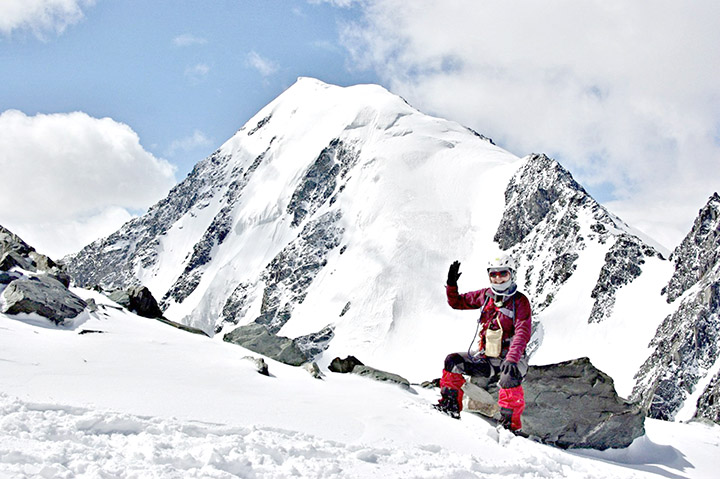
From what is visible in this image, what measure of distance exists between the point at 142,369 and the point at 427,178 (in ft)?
371

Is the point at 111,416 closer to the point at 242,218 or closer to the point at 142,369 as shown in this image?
the point at 142,369

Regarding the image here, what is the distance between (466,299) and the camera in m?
10.2

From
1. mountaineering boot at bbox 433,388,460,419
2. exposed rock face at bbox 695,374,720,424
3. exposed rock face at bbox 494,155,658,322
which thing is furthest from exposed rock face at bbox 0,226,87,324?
exposed rock face at bbox 494,155,658,322

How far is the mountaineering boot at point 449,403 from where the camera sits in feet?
30.7

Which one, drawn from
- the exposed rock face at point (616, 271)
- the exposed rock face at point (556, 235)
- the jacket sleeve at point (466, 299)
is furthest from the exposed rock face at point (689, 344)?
the jacket sleeve at point (466, 299)

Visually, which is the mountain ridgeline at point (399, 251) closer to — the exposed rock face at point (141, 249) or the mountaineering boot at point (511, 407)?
the exposed rock face at point (141, 249)

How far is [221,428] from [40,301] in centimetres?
761

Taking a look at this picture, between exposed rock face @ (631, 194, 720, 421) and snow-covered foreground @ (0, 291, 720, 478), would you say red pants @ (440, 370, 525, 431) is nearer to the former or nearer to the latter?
snow-covered foreground @ (0, 291, 720, 478)

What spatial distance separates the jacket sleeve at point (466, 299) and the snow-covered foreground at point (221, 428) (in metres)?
2.09

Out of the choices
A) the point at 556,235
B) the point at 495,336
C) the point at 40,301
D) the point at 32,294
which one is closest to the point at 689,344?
the point at 556,235

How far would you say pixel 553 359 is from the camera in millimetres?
68812

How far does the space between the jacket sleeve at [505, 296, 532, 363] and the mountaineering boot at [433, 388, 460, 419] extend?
1397 mm

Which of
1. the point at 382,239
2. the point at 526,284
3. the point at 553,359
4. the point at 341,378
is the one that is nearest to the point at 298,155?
the point at 382,239

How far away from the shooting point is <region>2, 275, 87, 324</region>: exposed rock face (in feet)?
36.2
